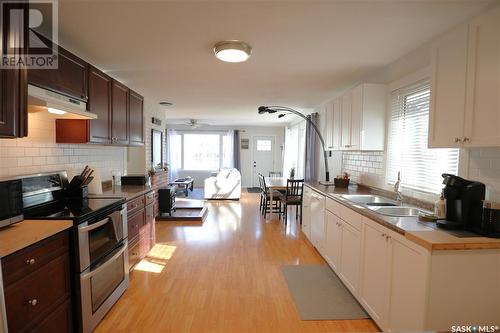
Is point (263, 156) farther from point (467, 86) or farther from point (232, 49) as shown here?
point (467, 86)

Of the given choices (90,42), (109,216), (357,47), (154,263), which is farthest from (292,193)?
(90,42)

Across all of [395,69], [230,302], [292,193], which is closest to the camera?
[230,302]

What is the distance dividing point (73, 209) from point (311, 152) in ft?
15.0

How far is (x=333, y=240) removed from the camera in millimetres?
2861

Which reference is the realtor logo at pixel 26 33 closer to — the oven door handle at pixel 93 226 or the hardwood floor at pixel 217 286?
the oven door handle at pixel 93 226

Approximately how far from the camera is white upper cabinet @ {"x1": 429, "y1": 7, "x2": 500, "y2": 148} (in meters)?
1.50

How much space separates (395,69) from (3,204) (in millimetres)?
3451

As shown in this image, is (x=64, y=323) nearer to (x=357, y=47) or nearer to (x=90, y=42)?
(x=90, y=42)

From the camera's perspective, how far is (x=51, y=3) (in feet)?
5.61

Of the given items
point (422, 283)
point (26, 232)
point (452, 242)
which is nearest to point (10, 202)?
point (26, 232)

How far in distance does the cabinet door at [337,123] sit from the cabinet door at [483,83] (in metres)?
2.01

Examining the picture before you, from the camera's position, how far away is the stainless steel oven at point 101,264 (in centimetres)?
186

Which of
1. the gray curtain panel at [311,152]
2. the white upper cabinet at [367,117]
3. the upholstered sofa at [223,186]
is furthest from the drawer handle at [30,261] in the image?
the upholstered sofa at [223,186]

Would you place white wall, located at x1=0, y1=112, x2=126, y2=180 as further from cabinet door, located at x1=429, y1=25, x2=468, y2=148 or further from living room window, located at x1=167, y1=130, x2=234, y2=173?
living room window, located at x1=167, y1=130, x2=234, y2=173
